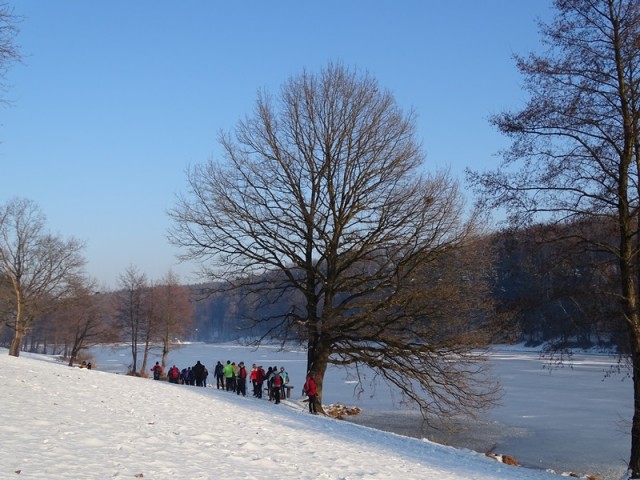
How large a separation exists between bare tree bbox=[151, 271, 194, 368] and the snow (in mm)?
36276

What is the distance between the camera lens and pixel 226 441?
10.6 metres

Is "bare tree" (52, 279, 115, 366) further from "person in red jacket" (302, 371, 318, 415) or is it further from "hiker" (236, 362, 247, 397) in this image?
"person in red jacket" (302, 371, 318, 415)

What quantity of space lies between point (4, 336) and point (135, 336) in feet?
233

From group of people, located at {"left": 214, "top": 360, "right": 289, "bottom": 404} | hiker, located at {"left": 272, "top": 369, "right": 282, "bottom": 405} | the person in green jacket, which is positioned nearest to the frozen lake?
group of people, located at {"left": 214, "top": 360, "right": 289, "bottom": 404}

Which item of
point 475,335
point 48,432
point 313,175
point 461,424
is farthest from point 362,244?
point 48,432

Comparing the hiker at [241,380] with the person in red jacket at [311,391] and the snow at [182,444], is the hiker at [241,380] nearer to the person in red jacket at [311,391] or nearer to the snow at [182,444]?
the person in red jacket at [311,391]

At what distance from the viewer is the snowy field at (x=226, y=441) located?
26.3 ft

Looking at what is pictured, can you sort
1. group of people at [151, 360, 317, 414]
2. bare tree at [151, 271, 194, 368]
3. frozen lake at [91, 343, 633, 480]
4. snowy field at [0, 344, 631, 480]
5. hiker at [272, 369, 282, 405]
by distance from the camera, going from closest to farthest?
snowy field at [0, 344, 631, 480] → frozen lake at [91, 343, 633, 480] → group of people at [151, 360, 317, 414] → hiker at [272, 369, 282, 405] → bare tree at [151, 271, 194, 368]

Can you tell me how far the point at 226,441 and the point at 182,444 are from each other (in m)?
1.02

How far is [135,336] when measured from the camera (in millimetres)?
51938

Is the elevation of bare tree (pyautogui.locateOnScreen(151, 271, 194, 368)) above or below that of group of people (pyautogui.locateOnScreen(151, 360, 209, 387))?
above

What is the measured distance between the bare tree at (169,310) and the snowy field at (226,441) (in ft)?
103

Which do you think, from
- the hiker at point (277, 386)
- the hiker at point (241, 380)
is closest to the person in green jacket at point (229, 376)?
the hiker at point (241, 380)

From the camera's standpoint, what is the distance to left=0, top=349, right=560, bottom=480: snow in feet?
25.5
